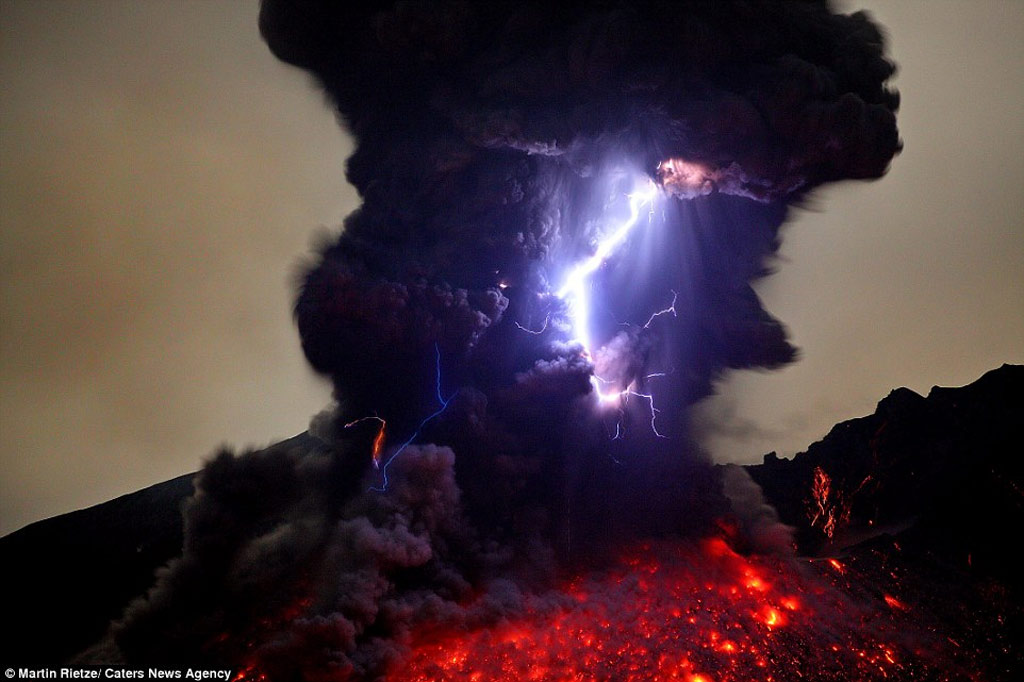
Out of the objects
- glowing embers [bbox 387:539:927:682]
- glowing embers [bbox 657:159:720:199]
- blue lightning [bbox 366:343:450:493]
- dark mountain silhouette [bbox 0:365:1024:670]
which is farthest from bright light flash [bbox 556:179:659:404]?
dark mountain silhouette [bbox 0:365:1024:670]

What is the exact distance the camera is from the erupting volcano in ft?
40.9

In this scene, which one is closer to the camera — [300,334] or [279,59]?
[300,334]

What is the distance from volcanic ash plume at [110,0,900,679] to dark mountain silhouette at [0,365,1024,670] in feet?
15.9

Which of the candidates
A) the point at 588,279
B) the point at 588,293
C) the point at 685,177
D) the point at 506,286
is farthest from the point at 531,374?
the point at 685,177

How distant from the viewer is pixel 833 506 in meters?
22.0

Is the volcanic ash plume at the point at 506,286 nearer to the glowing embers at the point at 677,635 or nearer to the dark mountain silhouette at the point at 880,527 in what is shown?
the glowing embers at the point at 677,635

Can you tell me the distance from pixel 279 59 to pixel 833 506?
28.8 metres

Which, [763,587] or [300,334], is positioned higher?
[300,334]

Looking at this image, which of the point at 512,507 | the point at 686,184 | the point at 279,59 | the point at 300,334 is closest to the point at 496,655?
the point at 512,507

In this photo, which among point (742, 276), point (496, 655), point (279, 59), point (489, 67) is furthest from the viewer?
point (742, 276)

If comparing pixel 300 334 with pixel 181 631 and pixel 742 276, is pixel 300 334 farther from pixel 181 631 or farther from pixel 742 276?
pixel 742 276

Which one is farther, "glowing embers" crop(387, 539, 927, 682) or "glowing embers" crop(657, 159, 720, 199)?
"glowing embers" crop(657, 159, 720, 199)

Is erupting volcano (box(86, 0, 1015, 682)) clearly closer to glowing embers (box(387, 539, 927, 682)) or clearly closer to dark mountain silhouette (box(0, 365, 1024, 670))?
glowing embers (box(387, 539, 927, 682))

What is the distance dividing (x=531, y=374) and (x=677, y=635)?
8476mm
